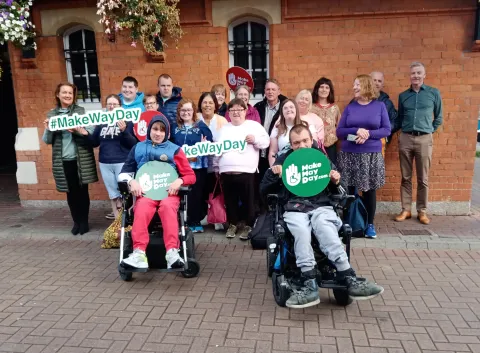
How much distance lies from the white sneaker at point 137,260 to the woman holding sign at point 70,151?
1.96m

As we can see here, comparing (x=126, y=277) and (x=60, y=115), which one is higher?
(x=60, y=115)

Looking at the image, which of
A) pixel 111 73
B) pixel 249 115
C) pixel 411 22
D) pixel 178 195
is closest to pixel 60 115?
pixel 111 73

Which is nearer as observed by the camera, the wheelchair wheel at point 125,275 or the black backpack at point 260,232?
the wheelchair wheel at point 125,275

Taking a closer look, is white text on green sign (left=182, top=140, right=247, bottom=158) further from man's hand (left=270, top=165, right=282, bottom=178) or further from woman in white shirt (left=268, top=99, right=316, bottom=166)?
man's hand (left=270, top=165, right=282, bottom=178)

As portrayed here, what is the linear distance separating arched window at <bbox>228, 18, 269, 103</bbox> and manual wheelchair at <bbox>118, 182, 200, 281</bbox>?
2.98 m

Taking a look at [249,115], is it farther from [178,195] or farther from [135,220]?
[135,220]

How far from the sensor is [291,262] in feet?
11.4

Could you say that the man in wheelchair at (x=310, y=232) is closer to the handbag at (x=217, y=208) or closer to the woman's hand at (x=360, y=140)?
the woman's hand at (x=360, y=140)

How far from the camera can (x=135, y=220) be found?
12.9 ft

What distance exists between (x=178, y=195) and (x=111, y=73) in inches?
124

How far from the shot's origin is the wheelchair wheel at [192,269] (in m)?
4.05

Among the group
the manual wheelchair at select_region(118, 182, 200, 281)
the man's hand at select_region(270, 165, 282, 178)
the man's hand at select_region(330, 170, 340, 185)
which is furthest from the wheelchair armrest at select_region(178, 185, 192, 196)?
the man's hand at select_region(330, 170, 340, 185)

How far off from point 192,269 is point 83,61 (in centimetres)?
453

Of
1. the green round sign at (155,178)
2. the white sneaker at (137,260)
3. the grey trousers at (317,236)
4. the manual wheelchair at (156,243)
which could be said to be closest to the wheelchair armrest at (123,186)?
the manual wheelchair at (156,243)
